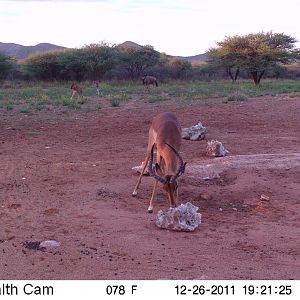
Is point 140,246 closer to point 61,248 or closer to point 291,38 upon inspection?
point 61,248

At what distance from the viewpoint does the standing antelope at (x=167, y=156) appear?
23.3ft

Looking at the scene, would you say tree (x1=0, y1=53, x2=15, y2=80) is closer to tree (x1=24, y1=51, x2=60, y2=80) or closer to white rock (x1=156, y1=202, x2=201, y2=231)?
tree (x1=24, y1=51, x2=60, y2=80)

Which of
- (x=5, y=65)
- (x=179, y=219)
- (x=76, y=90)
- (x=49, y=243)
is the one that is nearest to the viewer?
(x=49, y=243)

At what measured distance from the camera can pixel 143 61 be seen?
5266cm

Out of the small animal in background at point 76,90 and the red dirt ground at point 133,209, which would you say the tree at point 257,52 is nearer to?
the small animal in background at point 76,90

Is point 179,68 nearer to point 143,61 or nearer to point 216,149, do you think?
point 143,61

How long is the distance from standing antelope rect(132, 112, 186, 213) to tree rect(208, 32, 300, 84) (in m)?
34.7

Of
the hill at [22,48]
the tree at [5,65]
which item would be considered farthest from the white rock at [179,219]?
the hill at [22,48]

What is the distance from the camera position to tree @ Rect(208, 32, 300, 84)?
139ft

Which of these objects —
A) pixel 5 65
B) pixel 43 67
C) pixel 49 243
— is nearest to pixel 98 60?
pixel 43 67

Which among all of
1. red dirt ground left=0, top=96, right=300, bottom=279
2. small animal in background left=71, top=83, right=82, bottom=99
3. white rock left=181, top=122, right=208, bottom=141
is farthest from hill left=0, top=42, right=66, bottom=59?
red dirt ground left=0, top=96, right=300, bottom=279

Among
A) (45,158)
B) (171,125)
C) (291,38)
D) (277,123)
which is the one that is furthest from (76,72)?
(171,125)

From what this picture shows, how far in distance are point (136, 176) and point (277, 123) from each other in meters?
8.05

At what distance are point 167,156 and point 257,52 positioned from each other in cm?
3717
